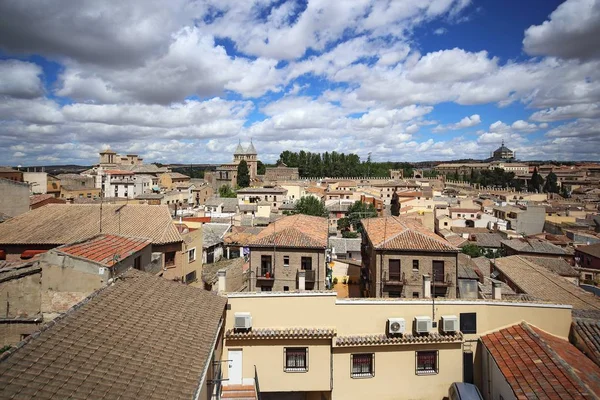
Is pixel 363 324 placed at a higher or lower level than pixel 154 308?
lower

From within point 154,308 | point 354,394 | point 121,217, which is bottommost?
point 354,394

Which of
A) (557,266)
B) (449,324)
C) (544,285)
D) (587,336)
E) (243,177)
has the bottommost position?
(557,266)

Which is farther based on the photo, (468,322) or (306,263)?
(306,263)

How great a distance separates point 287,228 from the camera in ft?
61.1

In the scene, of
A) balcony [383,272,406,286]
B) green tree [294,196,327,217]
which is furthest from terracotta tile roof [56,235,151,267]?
green tree [294,196,327,217]

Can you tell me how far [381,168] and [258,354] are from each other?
11563cm

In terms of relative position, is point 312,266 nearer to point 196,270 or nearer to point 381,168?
point 196,270

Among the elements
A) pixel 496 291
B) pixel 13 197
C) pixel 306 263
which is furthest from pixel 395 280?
pixel 13 197

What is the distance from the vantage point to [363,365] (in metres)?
10.0

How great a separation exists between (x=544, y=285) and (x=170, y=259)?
57.9 feet

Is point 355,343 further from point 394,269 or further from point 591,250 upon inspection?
A: point 591,250

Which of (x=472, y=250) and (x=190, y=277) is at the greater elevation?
(x=190, y=277)

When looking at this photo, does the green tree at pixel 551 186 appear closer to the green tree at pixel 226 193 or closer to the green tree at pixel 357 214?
the green tree at pixel 357 214

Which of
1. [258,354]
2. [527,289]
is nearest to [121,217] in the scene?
[258,354]
